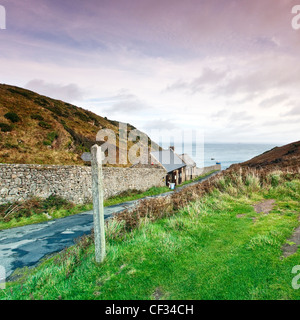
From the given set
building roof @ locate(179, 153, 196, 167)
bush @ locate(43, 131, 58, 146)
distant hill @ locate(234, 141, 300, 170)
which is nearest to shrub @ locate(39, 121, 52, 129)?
bush @ locate(43, 131, 58, 146)

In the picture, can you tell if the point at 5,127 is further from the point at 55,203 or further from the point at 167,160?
the point at 167,160

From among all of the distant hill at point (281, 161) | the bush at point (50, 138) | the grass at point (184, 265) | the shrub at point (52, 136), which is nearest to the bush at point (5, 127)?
the bush at point (50, 138)

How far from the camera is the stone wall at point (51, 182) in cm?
1445

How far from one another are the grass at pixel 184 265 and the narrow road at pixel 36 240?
238 centimetres

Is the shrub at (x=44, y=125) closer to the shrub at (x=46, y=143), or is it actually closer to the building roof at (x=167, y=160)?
the shrub at (x=46, y=143)

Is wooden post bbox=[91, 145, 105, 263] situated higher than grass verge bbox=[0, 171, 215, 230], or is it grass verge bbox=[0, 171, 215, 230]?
wooden post bbox=[91, 145, 105, 263]

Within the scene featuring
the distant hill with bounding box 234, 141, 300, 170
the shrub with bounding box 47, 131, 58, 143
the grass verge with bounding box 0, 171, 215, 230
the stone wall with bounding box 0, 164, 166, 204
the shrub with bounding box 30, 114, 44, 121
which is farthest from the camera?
the shrub with bounding box 30, 114, 44, 121

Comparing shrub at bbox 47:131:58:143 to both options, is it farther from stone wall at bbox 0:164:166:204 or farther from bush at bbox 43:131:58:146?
stone wall at bbox 0:164:166:204

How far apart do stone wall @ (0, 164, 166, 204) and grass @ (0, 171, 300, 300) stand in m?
11.1

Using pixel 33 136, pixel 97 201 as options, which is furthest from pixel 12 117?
pixel 97 201

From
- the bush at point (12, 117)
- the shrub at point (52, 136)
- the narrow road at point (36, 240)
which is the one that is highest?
the bush at point (12, 117)

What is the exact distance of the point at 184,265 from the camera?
457 cm

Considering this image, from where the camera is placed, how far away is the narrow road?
7391mm

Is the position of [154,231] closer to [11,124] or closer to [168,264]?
[168,264]
